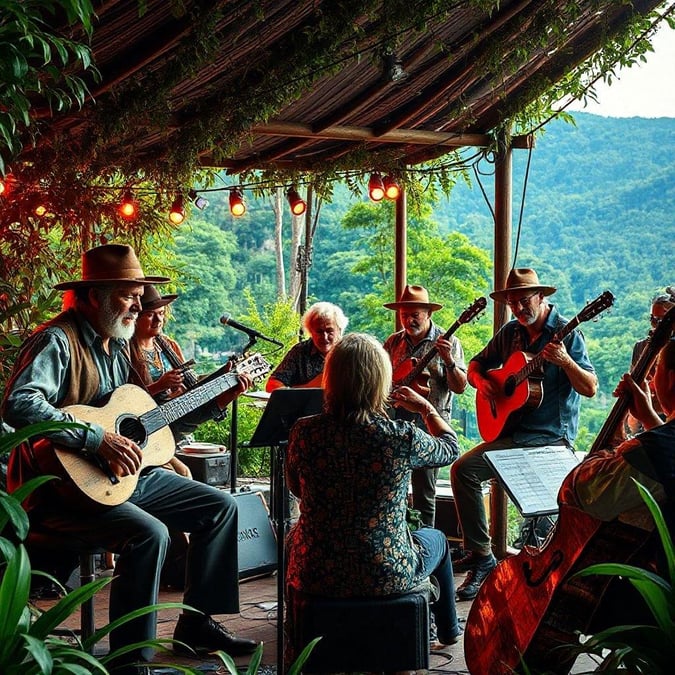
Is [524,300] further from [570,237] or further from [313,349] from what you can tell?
[570,237]

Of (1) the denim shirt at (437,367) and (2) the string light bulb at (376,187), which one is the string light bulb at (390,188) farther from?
(1) the denim shirt at (437,367)

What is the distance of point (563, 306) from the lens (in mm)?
14273

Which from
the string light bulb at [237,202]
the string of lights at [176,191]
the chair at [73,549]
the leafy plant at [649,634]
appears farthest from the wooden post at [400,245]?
the leafy plant at [649,634]

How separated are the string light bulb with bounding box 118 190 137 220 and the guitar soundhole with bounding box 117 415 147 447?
3.90 meters

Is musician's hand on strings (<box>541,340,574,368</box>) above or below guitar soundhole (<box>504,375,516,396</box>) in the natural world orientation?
above

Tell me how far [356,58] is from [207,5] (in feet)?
2.74

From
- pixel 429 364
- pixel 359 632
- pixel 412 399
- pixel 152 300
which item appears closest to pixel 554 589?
pixel 359 632

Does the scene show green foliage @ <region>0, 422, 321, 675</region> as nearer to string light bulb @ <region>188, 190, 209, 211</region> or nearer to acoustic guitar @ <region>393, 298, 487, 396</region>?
acoustic guitar @ <region>393, 298, 487, 396</region>

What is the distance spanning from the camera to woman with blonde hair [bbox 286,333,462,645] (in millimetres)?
3244

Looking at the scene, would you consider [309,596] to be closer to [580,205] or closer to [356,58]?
[356,58]

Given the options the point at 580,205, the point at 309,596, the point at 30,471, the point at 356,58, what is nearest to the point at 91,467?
the point at 30,471

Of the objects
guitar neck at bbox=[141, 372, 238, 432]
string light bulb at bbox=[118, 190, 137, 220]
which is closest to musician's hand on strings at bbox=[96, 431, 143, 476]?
guitar neck at bbox=[141, 372, 238, 432]

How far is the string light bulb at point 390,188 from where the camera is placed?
6.80 m

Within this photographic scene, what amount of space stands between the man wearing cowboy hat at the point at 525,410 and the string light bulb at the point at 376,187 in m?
1.59
